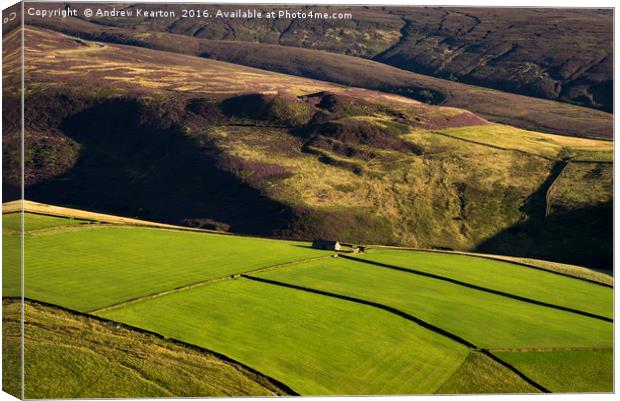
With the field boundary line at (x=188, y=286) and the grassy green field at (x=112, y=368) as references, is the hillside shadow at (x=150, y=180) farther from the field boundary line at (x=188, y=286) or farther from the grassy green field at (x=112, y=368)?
the grassy green field at (x=112, y=368)

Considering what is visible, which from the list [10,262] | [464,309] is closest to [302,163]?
[464,309]

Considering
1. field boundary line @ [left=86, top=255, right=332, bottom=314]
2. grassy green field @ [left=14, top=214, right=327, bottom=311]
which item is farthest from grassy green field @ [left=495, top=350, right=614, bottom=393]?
grassy green field @ [left=14, top=214, right=327, bottom=311]

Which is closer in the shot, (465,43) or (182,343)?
(182,343)

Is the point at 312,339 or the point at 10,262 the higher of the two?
the point at 10,262

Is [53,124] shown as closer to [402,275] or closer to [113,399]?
[402,275]

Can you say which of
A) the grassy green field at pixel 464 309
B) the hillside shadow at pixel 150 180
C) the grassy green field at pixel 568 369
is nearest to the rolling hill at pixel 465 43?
the hillside shadow at pixel 150 180

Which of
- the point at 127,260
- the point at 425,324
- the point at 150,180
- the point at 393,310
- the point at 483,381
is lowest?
the point at 150,180

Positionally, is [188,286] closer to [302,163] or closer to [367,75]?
[302,163]
